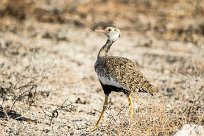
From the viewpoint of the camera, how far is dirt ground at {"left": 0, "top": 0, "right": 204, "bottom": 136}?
7.14m

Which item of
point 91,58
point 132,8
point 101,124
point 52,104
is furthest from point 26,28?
point 101,124

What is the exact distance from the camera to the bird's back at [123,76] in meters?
6.68

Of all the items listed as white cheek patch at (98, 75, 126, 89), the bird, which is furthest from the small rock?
white cheek patch at (98, 75, 126, 89)

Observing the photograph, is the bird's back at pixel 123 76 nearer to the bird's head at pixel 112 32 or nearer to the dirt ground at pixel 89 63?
the dirt ground at pixel 89 63

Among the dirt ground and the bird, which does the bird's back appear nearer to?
the bird

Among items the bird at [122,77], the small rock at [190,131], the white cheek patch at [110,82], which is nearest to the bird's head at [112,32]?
the bird at [122,77]

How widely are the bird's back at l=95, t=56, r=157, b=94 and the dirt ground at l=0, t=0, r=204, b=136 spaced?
157mm

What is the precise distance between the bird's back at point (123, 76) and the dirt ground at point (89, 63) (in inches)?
6.2

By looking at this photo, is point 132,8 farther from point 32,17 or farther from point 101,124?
point 101,124

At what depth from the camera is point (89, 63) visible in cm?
1163

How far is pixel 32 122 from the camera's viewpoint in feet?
24.1

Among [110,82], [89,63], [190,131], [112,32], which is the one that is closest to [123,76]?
[110,82]

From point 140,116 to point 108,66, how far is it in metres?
0.61

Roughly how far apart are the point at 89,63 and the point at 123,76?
4947 millimetres
